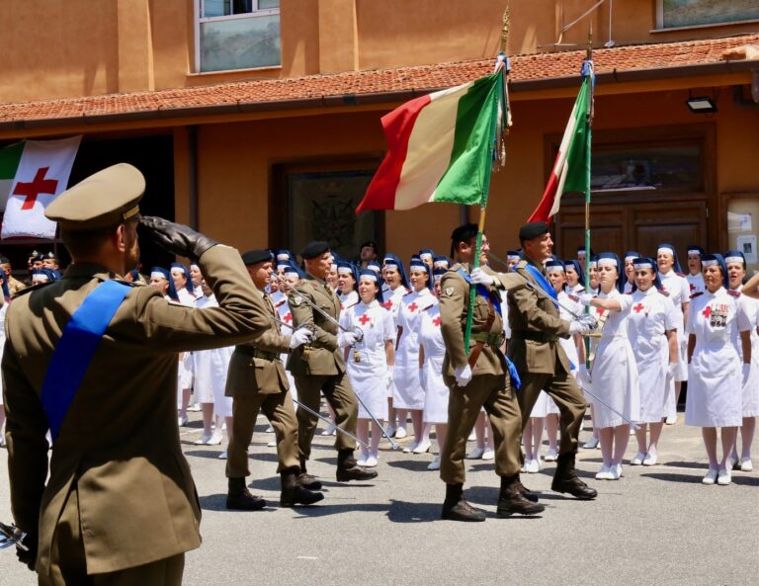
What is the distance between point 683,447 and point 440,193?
13.5ft

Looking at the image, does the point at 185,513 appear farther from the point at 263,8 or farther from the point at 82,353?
the point at 263,8

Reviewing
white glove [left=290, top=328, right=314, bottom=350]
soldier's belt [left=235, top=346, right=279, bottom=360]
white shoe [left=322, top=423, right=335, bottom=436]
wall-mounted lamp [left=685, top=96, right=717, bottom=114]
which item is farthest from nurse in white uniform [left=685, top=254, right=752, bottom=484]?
wall-mounted lamp [left=685, top=96, right=717, bottom=114]

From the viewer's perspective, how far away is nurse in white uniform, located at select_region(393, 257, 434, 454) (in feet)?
40.5

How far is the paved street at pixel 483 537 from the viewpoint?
22.7ft

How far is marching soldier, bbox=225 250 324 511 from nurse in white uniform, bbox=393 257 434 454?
3.04 meters

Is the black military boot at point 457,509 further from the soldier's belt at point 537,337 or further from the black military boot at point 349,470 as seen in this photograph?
the black military boot at point 349,470

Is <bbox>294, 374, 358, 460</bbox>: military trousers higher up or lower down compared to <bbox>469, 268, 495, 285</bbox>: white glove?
lower down

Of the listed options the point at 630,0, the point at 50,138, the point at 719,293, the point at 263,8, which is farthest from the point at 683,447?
the point at 50,138

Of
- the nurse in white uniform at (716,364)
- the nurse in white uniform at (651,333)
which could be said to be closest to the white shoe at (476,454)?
the nurse in white uniform at (651,333)

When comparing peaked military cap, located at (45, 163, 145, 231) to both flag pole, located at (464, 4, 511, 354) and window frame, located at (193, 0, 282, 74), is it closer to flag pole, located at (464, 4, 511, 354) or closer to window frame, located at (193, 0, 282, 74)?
flag pole, located at (464, 4, 511, 354)

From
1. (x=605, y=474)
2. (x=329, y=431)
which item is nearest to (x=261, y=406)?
(x=605, y=474)

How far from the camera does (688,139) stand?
1598 centimetres

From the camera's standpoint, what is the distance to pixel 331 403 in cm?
1041

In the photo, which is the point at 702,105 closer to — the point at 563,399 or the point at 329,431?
the point at 329,431
